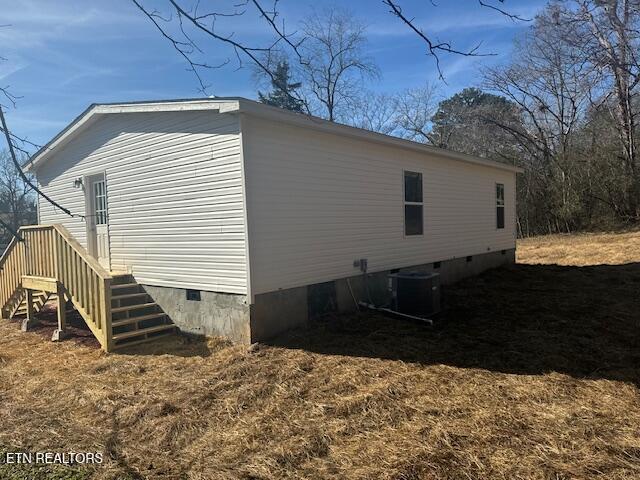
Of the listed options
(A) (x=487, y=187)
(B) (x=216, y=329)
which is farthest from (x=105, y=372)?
(A) (x=487, y=187)

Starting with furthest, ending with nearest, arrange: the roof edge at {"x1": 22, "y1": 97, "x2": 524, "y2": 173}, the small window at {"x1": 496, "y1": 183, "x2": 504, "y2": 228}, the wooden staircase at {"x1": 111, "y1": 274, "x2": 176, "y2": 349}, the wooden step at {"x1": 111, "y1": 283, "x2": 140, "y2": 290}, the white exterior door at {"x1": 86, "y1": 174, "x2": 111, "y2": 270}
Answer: the small window at {"x1": 496, "y1": 183, "x2": 504, "y2": 228} < the white exterior door at {"x1": 86, "y1": 174, "x2": 111, "y2": 270} < the wooden step at {"x1": 111, "y1": 283, "x2": 140, "y2": 290} < the wooden staircase at {"x1": 111, "y1": 274, "x2": 176, "y2": 349} < the roof edge at {"x1": 22, "y1": 97, "x2": 524, "y2": 173}

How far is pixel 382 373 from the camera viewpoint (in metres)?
→ 5.01

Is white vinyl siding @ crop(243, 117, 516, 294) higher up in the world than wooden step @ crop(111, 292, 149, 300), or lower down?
higher up

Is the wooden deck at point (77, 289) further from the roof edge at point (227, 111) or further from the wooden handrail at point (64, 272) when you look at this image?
the roof edge at point (227, 111)

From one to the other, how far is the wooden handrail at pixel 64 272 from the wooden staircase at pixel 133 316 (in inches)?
10.7

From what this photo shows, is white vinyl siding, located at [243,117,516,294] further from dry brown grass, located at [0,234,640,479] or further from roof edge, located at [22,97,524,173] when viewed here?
dry brown grass, located at [0,234,640,479]

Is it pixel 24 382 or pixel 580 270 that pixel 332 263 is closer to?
pixel 24 382

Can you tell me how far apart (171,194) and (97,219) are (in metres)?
2.66

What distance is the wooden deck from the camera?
653cm

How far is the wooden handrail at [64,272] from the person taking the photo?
21.1ft

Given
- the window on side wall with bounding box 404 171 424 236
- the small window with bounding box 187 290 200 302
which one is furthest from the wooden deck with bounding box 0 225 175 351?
the window on side wall with bounding box 404 171 424 236

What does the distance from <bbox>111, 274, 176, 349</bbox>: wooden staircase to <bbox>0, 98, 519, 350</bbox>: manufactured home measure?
1.2 inches

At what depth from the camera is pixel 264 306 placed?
20.3ft

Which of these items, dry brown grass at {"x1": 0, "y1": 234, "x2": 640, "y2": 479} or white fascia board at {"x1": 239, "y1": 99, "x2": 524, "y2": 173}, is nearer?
dry brown grass at {"x1": 0, "y1": 234, "x2": 640, "y2": 479}
